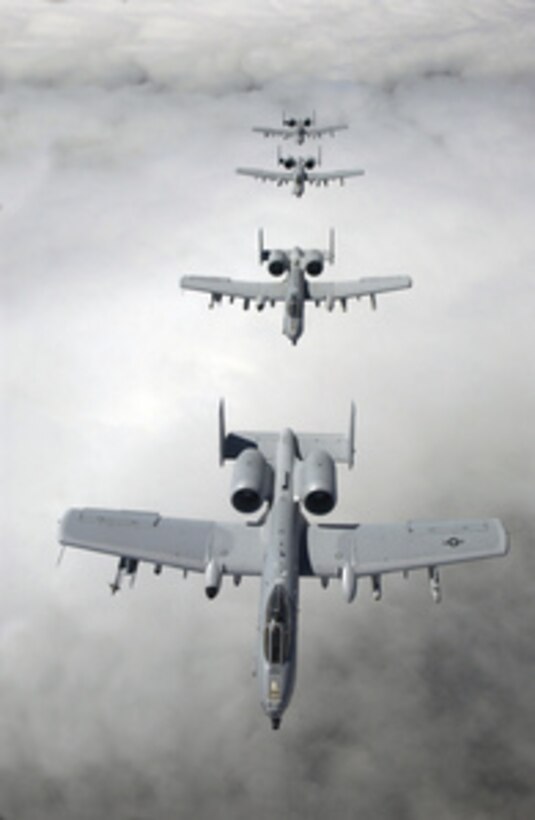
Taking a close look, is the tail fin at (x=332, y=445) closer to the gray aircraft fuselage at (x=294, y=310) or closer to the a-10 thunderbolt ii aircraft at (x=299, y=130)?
the gray aircraft fuselage at (x=294, y=310)

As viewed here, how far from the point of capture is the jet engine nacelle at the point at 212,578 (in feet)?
69.4

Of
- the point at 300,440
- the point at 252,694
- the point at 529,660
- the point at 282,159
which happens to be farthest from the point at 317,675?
the point at 282,159

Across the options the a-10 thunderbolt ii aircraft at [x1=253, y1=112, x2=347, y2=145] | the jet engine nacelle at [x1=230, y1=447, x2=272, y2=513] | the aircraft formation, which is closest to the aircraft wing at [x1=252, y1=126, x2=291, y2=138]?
the a-10 thunderbolt ii aircraft at [x1=253, y1=112, x2=347, y2=145]

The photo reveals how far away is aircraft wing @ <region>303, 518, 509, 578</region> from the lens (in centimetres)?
2134

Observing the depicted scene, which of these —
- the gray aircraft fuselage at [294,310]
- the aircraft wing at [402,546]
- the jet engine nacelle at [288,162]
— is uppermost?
the jet engine nacelle at [288,162]

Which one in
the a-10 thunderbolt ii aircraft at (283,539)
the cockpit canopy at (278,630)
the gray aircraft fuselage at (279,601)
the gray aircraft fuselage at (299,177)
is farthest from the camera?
the gray aircraft fuselage at (299,177)

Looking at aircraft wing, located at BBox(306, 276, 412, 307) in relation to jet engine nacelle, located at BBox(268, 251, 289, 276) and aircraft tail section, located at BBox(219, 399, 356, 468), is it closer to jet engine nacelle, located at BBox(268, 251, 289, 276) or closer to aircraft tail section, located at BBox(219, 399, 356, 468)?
jet engine nacelle, located at BBox(268, 251, 289, 276)

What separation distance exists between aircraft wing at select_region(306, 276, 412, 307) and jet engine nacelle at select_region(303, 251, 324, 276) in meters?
2.11

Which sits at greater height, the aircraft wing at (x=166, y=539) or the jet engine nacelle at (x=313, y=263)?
the jet engine nacelle at (x=313, y=263)

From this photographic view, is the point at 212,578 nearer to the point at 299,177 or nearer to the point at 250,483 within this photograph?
the point at 250,483

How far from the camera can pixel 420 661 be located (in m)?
35.2

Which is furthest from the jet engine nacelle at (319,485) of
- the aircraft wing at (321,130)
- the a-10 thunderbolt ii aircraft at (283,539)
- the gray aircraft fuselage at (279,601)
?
the aircraft wing at (321,130)

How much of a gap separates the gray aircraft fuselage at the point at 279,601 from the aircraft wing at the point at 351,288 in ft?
53.3

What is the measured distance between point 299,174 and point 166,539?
127 feet
